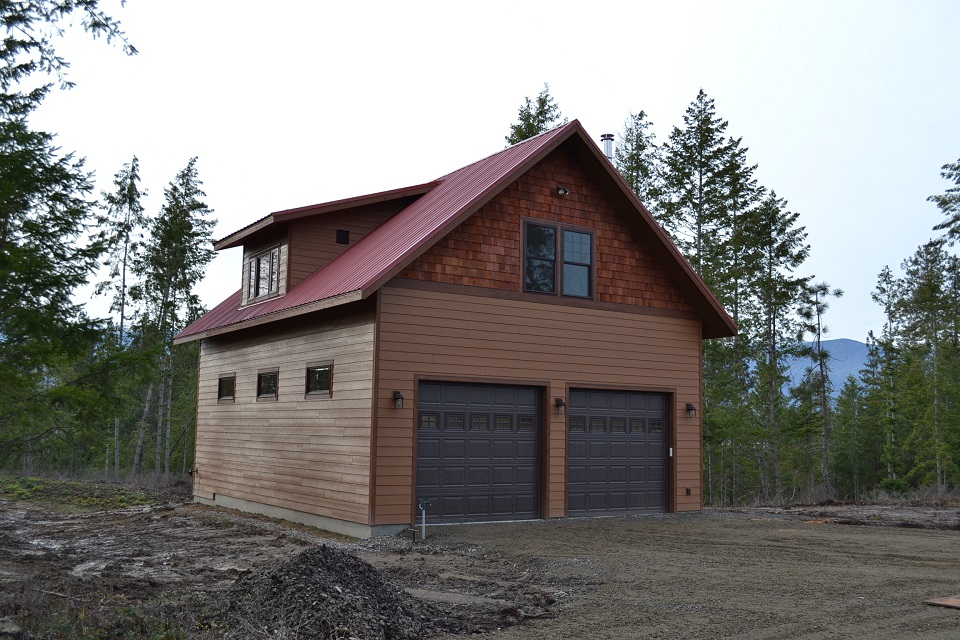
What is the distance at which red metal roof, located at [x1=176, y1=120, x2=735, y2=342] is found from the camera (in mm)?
13172

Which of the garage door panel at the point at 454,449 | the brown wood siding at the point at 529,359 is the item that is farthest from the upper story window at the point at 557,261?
the garage door panel at the point at 454,449

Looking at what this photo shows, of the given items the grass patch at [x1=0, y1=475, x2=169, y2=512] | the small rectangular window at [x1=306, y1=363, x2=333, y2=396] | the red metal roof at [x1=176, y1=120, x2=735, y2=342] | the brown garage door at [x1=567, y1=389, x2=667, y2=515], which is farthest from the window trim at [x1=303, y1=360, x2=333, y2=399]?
the grass patch at [x1=0, y1=475, x2=169, y2=512]

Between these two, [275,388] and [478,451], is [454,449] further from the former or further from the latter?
[275,388]

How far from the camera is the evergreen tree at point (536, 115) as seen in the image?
33.2 m

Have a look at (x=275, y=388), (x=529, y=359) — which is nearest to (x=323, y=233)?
(x=275, y=388)

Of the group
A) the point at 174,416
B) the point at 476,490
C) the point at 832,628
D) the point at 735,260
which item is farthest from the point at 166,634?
the point at 174,416

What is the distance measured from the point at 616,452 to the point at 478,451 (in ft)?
10.1

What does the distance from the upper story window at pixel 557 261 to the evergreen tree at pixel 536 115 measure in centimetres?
1827

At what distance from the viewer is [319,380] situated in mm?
14750

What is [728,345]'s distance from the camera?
33188 millimetres

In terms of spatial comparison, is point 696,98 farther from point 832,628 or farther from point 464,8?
point 832,628

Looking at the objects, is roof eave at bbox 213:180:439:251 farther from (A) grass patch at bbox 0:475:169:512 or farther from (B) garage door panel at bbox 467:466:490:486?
(A) grass patch at bbox 0:475:169:512

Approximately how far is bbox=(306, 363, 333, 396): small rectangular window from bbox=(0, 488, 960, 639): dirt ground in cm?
231

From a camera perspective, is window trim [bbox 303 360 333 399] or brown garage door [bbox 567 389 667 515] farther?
brown garage door [bbox 567 389 667 515]
